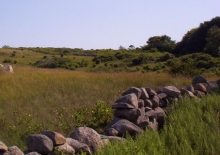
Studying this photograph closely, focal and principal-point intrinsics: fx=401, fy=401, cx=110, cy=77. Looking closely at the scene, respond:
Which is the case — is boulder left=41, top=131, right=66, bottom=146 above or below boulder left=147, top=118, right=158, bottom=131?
above

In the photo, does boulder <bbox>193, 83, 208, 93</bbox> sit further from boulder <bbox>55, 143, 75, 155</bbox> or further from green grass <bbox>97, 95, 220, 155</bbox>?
boulder <bbox>55, 143, 75, 155</bbox>

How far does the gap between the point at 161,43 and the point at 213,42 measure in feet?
44.9

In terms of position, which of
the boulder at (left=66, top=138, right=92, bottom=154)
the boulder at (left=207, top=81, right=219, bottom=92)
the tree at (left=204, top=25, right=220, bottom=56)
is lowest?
the boulder at (left=66, top=138, right=92, bottom=154)

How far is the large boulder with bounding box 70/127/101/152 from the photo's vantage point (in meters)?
6.02

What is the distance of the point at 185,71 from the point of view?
17734 millimetres

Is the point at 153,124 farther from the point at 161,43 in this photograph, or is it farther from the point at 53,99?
the point at 161,43

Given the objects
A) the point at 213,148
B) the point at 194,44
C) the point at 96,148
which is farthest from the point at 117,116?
the point at 194,44

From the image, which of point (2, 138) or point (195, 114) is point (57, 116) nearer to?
point (2, 138)

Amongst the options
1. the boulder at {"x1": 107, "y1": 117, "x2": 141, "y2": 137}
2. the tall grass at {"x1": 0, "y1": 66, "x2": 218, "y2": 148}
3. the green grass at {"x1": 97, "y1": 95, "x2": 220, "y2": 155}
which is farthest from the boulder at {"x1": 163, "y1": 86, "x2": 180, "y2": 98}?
the boulder at {"x1": 107, "y1": 117, "x2": 141, "y2": 137}

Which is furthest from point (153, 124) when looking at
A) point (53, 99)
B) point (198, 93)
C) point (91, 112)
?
point (53, 99)

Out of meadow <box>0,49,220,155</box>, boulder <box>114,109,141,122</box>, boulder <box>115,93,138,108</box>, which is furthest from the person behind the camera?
boulder <box>115,93,138,108</box>

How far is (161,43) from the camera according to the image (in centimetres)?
4400

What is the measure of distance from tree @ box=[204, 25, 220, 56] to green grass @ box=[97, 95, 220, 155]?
22.5m

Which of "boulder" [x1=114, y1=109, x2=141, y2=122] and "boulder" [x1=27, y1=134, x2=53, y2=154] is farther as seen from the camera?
"boulder" [x1=114, y1=109, x2=141, y2=122]
